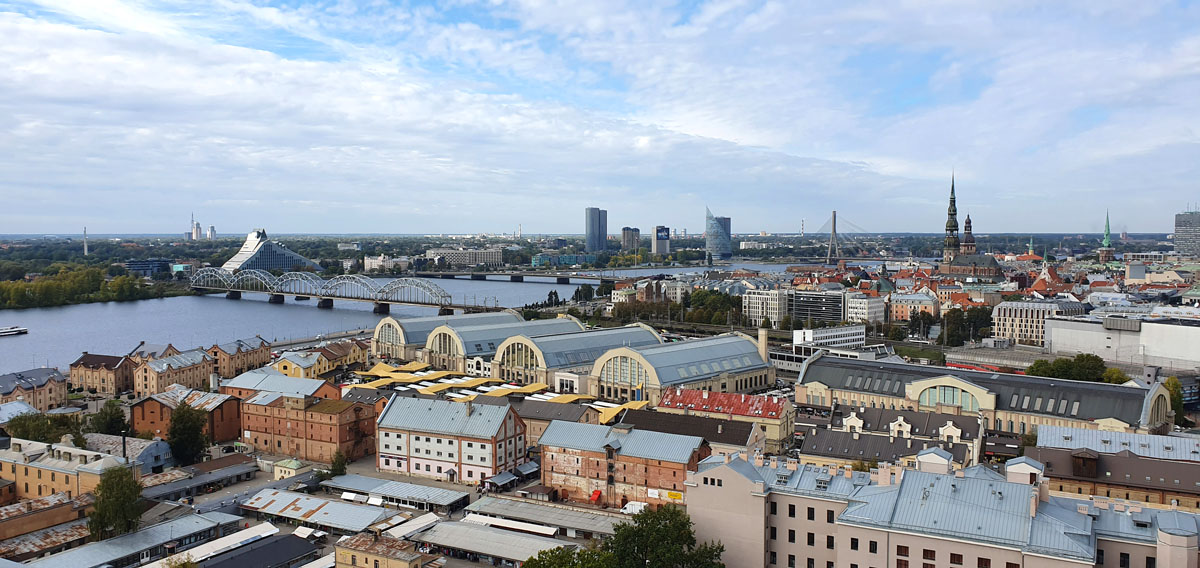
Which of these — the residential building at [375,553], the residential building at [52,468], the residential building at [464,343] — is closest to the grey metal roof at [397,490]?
the residential building at [375,553]

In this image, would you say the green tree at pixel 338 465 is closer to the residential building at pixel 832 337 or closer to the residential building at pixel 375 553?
the residential building at pixel 375 553

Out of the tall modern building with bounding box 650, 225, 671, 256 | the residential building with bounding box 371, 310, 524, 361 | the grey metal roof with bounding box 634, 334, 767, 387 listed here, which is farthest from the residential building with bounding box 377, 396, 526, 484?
the tall modern building with bounding box 650, 225, 671, 256

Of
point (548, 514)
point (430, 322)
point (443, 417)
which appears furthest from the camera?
point (430, 322)

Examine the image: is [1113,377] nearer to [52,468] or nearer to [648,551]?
[648,551]

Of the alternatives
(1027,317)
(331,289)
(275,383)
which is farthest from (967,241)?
(275,383)

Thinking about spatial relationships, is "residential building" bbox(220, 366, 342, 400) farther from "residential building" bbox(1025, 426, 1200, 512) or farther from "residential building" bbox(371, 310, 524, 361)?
"residential building" bbox(1025, 426, 1200, 512)

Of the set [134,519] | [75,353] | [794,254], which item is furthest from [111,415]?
[794,254]
